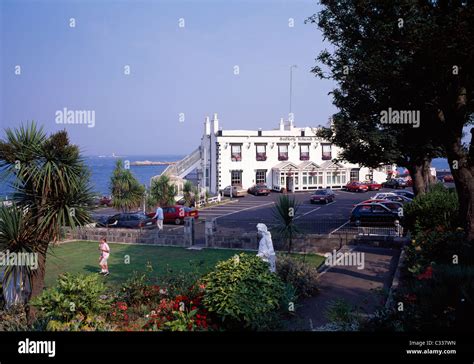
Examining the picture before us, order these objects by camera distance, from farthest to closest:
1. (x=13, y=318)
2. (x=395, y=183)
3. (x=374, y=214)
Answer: (x=395, y=183), (x=374, y=214), (x=13, y=318)

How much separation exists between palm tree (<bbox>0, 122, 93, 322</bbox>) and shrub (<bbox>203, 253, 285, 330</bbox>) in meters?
3.72

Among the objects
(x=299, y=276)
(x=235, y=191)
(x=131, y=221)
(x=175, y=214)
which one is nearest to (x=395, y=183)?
(x=235, y=191)

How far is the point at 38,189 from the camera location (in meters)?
9.36

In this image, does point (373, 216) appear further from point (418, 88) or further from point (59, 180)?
point (59, 180)

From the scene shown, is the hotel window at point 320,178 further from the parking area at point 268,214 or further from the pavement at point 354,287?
the pavement at point 354,287

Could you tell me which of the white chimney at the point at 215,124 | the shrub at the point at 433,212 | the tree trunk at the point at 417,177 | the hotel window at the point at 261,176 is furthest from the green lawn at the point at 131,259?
the hotel window at the point at 261,176

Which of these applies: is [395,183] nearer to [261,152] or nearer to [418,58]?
[261,152]

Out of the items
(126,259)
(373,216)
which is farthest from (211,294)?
(373,216)

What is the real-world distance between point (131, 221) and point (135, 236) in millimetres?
5250

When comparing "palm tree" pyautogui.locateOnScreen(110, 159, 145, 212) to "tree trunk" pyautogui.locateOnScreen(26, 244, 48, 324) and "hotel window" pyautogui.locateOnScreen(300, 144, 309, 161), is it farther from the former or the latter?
"hotel window" pyautogui.locateOnScreen(300, 144, 309, 161)

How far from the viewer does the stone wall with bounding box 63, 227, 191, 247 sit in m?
20.9

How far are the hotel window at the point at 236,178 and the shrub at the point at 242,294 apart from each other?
40918 millimetres

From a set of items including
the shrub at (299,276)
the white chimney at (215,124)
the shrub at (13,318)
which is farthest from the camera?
the white chimney at (215,124)

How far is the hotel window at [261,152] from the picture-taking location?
166ft
